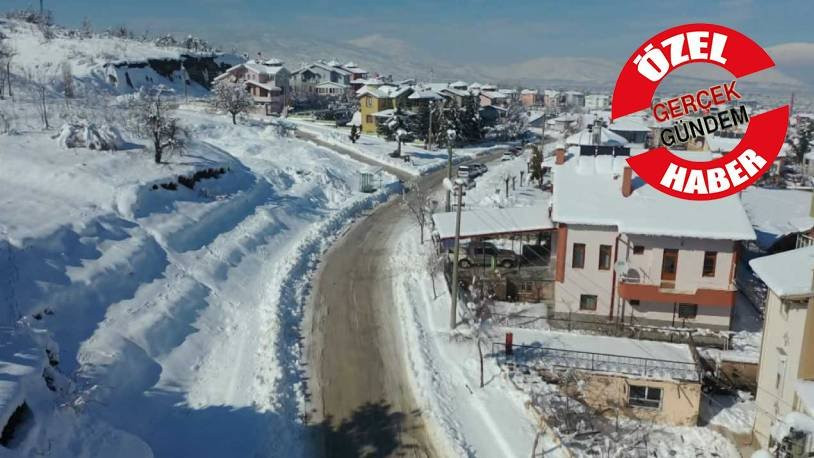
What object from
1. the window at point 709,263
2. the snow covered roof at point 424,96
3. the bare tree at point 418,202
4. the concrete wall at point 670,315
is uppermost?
the snow covered roof at point 424,96

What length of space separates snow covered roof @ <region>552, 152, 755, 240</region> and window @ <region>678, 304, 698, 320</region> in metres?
2.98

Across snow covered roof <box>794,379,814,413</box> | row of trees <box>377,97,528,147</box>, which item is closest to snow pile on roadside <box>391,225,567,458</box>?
snow covered roof <box>794,379,814,413</box>

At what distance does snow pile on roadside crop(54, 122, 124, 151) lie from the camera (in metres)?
30.7

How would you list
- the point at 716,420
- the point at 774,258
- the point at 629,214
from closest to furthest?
1. the point at 774,258
2. the point at 716,420
3. the point at 629,214

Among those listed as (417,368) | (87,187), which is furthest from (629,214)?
(87,187)

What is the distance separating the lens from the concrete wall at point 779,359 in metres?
14.9

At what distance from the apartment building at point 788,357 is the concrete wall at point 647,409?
1.75 meters

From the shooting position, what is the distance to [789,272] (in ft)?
51.3

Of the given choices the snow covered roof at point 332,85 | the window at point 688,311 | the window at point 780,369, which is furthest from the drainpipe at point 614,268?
the snow covered roof at point 332,85

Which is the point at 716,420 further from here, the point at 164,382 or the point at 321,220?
the point at 321,220

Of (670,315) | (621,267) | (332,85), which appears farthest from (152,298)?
(332,85)

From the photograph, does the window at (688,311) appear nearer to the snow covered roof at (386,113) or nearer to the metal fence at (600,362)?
the metal fence at (600,362)

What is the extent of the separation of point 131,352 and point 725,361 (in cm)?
1859

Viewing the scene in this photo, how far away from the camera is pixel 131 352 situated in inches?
687
